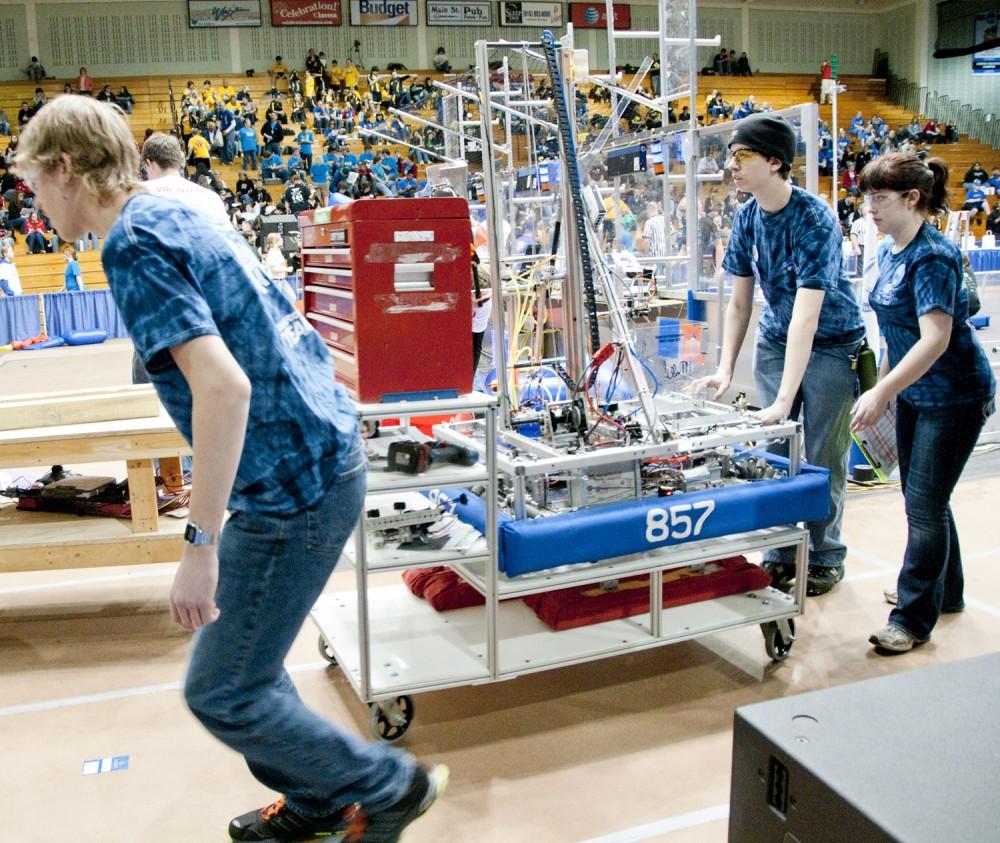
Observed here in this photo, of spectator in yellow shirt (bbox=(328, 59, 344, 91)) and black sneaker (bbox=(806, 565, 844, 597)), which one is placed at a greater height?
spectator in yellow shirt (bbox=(328, 59, 344, 91))

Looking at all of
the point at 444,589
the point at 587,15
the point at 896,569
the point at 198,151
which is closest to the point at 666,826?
the point at 444,589

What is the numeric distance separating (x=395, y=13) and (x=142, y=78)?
22.2 feet

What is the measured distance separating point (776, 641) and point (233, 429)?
7.41 feet

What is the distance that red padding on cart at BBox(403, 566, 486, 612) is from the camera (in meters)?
3.15

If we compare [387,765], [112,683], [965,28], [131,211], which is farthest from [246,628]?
[965,28]

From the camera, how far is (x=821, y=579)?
380 cm

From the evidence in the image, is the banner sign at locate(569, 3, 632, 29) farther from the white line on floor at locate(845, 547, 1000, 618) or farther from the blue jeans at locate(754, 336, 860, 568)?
the blue jeans at locate(754, 336, 860, 568)

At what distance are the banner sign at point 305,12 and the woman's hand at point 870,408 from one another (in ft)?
81.1

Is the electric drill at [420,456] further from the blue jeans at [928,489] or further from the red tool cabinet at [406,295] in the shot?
the blue jeans at [928,489]

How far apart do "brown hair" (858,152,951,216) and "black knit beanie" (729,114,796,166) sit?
31 centimetres

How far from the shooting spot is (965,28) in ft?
83.8

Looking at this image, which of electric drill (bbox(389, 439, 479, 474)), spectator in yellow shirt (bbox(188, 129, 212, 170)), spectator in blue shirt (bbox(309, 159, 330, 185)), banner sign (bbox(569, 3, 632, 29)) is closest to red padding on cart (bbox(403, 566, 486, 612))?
electric drill (bbox(389, 439, 479, 474))

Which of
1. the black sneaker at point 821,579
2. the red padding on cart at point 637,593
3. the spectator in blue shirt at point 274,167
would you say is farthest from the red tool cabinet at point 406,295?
the spectator in blue shirt at point 274,167

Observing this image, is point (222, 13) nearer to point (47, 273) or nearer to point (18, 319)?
point (47, 273)
